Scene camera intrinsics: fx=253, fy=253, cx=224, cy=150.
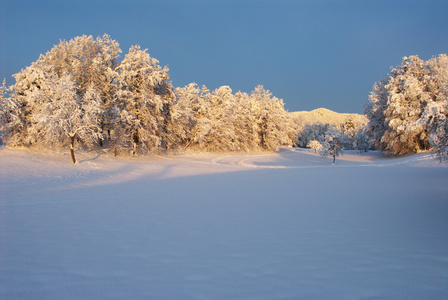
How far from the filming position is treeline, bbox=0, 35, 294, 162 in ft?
70.4

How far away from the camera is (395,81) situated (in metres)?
38.1

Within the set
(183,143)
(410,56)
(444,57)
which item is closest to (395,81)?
(410,56)

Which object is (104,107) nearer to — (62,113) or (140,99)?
(140,99)

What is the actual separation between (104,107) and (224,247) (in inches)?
1048

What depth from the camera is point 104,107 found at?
1079 inches

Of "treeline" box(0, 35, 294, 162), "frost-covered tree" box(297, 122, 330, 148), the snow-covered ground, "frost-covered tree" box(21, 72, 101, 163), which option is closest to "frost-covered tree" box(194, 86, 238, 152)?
"treeline" box(0, 35, 294, 162)

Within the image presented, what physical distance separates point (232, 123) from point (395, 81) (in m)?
26.2

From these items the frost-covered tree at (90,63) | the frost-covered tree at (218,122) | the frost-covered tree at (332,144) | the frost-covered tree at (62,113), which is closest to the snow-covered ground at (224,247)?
the frost-covered tree at (62,113)

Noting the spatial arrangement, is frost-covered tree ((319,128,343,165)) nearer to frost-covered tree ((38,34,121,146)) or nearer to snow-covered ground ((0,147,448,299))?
snow-covered ground ((0,147,448,299))

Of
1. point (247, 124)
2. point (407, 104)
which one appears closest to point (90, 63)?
point (247, 124)

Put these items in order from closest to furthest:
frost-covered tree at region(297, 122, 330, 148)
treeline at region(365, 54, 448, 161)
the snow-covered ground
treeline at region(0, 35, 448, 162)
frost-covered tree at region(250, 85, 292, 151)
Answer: the snow-covered ground → treeline at region(0, 35, 448, 162) → treeline at region(365, 54, 448, 161) → frost-covered tree at region(250, 85, 292, 151) → frost-covered tree at region(297, 122, 330, 148)

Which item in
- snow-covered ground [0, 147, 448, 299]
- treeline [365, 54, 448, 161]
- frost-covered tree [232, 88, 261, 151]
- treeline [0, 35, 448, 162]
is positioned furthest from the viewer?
frost-covered tree [232, 88, 261, 151]

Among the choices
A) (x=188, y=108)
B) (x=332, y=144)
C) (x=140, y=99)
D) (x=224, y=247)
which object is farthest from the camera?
(x=188, y=108)

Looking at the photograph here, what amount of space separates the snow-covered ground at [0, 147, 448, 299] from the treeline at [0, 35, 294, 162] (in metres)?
13.1
